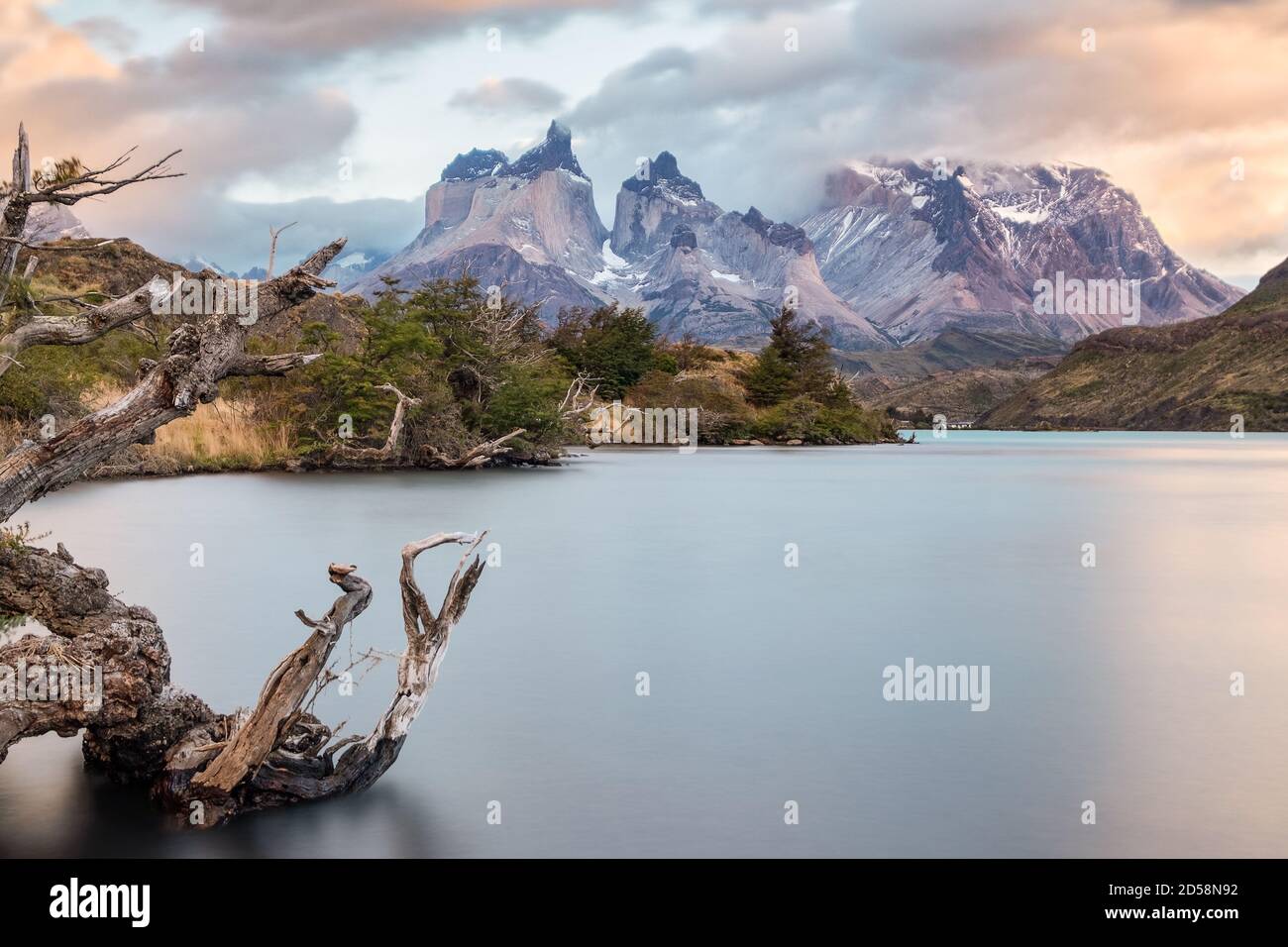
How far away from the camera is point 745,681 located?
8.77m

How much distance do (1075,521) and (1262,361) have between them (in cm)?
9745

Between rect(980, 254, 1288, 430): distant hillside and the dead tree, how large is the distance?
10186cm

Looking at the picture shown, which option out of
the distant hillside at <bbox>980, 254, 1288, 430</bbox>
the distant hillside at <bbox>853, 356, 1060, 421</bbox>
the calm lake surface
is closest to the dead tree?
the calm lake surface

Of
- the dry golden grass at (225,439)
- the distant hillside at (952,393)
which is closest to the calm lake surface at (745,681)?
the dry golden grass at (225,439)

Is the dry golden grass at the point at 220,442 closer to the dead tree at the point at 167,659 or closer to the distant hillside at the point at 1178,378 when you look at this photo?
the dead tree at the point at 167,659

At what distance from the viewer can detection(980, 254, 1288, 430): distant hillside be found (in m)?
102

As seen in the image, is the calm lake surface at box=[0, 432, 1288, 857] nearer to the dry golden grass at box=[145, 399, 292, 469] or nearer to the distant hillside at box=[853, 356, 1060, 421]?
the dry golden grass at box=[145, 399, 292, 469]

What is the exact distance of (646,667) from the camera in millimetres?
9281

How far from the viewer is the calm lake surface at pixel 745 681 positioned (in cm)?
554

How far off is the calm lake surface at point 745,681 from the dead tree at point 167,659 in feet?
0.64

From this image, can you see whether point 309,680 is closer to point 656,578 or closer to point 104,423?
point 104,423

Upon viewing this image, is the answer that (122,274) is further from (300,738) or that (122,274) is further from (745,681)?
(300,738)

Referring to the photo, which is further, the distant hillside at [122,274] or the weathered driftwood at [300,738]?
the distant hillside at [122,274]

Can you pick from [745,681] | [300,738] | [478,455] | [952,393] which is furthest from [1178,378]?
[300,738]
